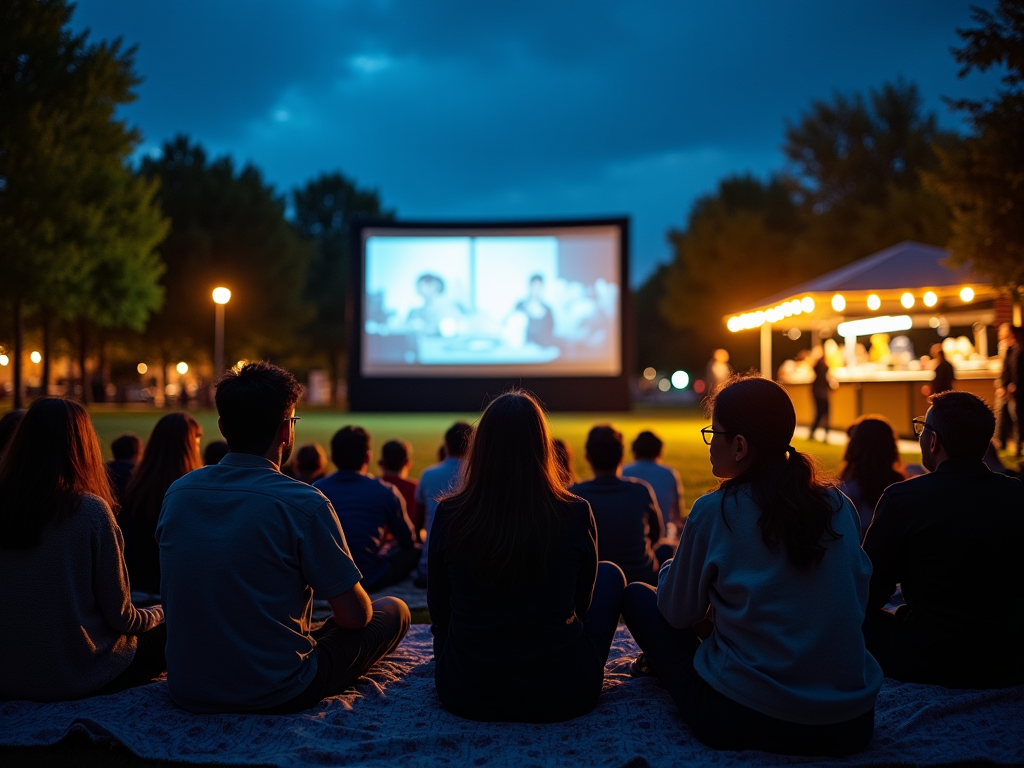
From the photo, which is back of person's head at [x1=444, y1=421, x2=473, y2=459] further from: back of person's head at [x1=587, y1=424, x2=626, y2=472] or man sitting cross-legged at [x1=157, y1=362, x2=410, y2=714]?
man sitting cross-legged at [x1=157, y1=362, x2=410, y2=714]

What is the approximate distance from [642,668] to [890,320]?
17720 millimetres

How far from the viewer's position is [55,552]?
8.49ft

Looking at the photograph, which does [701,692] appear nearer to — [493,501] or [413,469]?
[493,501]

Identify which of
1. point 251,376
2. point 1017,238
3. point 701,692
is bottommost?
point 701,692

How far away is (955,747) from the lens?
254 cm

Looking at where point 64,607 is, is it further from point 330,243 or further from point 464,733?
point 330,243

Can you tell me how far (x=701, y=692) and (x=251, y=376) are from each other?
5.41 feet

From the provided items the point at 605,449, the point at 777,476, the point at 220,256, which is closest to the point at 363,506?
Answer: the point at 605,449

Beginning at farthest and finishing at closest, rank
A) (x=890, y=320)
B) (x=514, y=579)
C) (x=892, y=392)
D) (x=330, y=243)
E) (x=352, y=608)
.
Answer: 1. (x=330, y=243)
2. (x=890, y=320)
3. (x=892, y=392)
4. (x=352, y=608)
5. (x=514, y=579)

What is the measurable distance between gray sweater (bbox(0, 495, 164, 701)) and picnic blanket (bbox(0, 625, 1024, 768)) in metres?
0.10

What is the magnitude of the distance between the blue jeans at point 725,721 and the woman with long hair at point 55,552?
1.75m

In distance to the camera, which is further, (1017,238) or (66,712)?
(1017,238)

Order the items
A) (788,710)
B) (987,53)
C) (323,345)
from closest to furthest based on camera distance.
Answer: (788,710)
(987,53)
(323,345)

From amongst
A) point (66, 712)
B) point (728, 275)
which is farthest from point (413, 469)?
point (728, 275)
